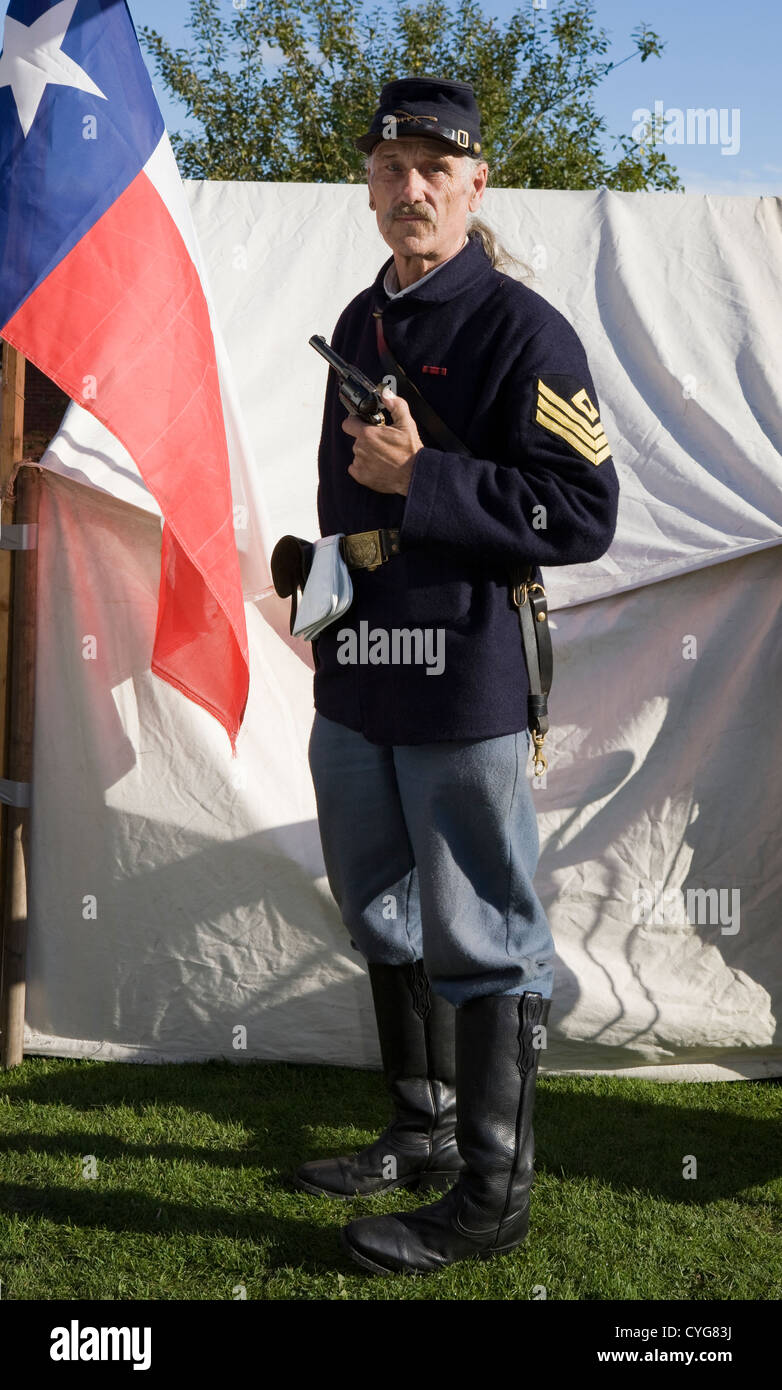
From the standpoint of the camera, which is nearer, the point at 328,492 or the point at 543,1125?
the point at 328,492

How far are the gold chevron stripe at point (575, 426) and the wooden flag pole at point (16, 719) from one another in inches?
62.3

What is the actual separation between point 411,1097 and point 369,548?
1066mm

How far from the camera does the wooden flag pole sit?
312cm

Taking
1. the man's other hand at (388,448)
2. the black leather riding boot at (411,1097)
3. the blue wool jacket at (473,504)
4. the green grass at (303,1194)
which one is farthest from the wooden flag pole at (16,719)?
the man's other hand at (388,448)

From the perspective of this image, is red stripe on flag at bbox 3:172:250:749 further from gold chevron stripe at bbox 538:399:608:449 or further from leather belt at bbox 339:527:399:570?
gold chevron stripe at bbox 538:399:608:449

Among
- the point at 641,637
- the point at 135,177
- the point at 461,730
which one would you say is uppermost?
the point at 135,177

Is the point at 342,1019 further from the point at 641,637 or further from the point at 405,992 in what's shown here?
the point at 641,637

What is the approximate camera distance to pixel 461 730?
2.04 metres

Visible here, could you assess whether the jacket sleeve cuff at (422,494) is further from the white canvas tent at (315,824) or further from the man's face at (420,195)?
the white canvas tent at (315,824)

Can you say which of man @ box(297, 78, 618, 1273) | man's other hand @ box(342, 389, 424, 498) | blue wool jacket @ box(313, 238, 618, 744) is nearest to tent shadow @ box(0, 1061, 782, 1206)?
man @ box(297, 78, 618, 1273)


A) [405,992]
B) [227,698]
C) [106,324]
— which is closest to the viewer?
[405,992]

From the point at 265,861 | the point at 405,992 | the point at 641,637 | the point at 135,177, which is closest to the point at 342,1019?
the point at 265,861

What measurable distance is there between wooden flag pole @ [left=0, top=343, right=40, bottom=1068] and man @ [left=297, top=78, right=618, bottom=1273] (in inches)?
47.9

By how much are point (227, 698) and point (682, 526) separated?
48.0 inches
